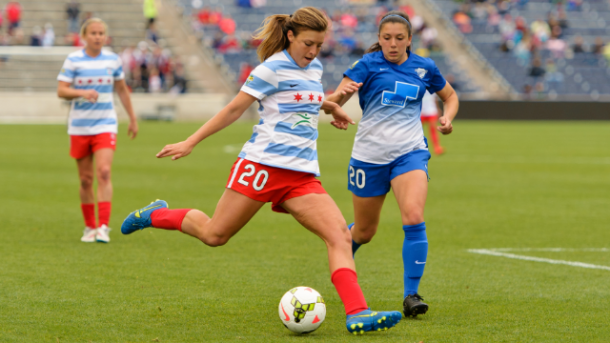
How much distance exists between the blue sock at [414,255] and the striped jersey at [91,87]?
160 inches

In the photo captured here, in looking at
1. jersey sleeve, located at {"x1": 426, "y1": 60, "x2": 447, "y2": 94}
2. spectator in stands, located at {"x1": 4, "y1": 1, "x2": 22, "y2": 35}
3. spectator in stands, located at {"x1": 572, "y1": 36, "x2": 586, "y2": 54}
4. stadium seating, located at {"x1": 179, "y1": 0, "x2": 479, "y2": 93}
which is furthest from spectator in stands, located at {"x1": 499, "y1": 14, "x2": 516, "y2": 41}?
jersey sleeve, located at {"x1": 426, "y1": 60, "x2": 447, "y2": 94}

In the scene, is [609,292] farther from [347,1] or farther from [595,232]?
[347,1]

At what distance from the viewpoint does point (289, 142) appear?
193 inches

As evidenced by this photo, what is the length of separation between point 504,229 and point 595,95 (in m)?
32.9

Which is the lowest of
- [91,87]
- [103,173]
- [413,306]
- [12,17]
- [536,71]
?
[536,71]

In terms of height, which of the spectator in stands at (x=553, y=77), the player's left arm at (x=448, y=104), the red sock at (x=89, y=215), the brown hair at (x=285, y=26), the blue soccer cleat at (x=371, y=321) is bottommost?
the spectator in stands at (x=553, y=77)

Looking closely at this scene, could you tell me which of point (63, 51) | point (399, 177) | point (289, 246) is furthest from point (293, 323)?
point (63, 51)

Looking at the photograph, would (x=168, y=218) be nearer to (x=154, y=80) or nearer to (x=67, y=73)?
(x=67, y=73)

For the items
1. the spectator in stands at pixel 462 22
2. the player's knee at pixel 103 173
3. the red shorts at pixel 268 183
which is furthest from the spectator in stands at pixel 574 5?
the red shorts at pixel 268 183

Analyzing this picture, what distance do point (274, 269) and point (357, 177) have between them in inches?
57.4

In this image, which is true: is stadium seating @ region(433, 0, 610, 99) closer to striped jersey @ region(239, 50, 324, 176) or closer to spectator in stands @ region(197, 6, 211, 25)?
spectator in stands @ region(197, 6, 211, 25)

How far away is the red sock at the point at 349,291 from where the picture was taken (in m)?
4.74

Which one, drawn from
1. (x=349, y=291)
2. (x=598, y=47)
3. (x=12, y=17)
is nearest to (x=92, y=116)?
(x=349, y=291)

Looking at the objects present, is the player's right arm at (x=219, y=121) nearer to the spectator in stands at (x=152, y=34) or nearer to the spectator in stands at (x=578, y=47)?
the spectator in stands at (x=152, y=34)
